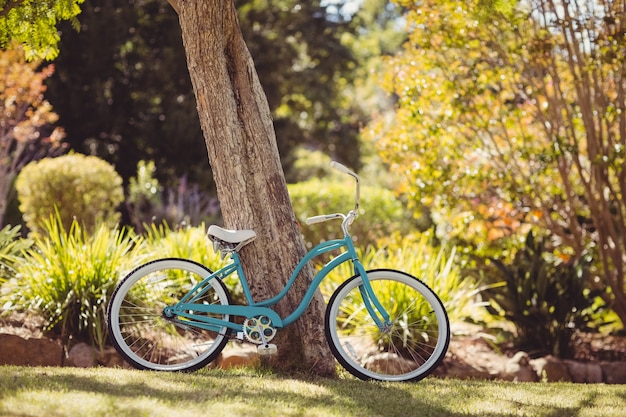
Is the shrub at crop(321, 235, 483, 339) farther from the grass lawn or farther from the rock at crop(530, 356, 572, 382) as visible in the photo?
the grass lawn

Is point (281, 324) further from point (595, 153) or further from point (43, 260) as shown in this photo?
point (595, 153)

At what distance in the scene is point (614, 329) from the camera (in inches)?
324

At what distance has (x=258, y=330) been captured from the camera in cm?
450

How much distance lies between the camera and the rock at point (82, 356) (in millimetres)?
5867

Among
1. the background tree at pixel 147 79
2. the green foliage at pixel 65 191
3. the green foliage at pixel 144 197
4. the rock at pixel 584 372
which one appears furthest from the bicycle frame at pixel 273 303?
the background tree at pixel 147 79

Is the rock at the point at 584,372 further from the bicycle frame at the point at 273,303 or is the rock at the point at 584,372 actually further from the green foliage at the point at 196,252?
the green foliage at the point at 196,252

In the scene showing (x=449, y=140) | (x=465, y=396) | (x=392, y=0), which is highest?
(x=392, y=0)

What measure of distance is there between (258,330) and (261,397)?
646 mm

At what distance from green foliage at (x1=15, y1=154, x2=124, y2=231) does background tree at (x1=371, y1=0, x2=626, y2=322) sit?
12.5ft

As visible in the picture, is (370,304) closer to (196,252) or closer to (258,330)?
(258,330)

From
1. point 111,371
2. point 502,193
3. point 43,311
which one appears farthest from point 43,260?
point 502,193

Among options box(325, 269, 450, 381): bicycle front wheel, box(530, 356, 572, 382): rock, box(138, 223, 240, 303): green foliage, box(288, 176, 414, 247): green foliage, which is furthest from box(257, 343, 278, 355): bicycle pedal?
box(288, 176, 414, 247): green foliage

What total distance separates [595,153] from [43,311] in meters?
5.08

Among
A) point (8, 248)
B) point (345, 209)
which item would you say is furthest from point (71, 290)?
point (345, 209)
